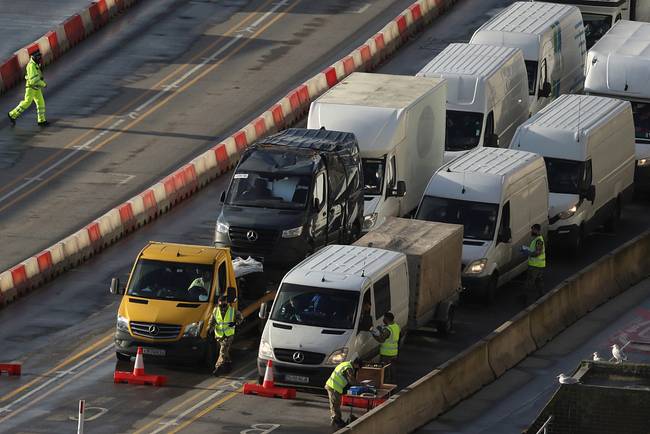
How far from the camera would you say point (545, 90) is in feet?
176

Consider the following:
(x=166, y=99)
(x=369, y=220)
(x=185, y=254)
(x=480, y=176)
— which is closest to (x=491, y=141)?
(x=369, y=220)

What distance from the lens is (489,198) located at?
4403cm

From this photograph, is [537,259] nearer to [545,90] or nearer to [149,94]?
[545,90]

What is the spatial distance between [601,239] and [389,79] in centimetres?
591

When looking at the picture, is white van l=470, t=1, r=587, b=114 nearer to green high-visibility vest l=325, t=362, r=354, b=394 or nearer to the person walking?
the person walking

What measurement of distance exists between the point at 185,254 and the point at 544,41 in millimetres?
17143

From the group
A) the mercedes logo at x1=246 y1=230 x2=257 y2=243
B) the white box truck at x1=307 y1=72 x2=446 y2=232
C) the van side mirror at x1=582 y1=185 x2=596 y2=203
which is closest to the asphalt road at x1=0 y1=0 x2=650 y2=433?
the van side mirror at x1=582 y1=185 x2=596 y2=203

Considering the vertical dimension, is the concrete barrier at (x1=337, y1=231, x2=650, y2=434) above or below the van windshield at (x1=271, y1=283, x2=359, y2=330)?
below

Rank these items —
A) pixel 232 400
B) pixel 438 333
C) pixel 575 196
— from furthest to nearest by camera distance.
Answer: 1. pixel 575 196
2. pixel 438 333
3. pixel 232 400

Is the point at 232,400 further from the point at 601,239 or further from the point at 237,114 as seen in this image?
the point at 237,114

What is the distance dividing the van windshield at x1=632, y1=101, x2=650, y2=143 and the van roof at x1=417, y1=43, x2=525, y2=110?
3.17 metres

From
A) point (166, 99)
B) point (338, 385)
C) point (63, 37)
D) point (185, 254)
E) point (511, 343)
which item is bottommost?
point (166, 99)

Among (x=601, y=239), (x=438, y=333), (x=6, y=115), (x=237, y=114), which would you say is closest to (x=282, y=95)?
(x=237, y=114)

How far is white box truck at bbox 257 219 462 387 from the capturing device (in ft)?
123
